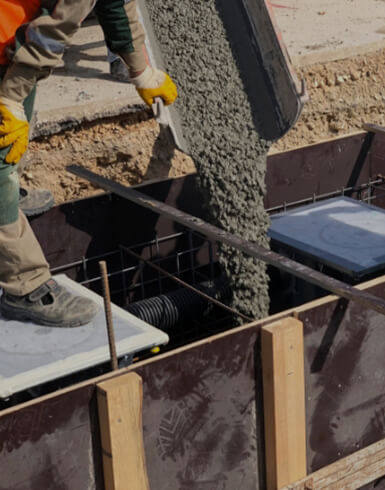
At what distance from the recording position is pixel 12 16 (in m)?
3.64

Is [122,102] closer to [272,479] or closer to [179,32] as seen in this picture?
[179,32]

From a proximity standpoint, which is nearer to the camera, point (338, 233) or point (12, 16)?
point (12, 16)

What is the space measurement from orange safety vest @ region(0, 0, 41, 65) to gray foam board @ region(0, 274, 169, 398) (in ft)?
3.63

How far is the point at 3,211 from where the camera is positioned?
3.75 m

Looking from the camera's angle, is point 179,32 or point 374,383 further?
point 179,32

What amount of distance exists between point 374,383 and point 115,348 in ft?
3.50

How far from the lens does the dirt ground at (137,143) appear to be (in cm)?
522

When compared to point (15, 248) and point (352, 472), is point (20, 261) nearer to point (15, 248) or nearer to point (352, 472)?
point (15, 248)

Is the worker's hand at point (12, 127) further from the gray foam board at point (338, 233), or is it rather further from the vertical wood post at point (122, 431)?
the gray foam board at point (338, 233)

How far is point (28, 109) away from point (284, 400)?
1.68m

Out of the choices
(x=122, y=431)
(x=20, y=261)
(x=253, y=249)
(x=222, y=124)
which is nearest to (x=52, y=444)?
(x=122, y=431)

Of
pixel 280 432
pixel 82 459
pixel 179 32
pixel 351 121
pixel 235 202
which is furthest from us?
pixel 351 121

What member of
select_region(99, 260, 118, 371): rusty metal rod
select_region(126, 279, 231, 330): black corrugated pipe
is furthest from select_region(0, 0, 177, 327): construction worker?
select_region(126, 279, 231, 330): black corrugated pipe

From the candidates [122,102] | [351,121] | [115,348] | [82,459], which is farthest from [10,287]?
[351,121]
